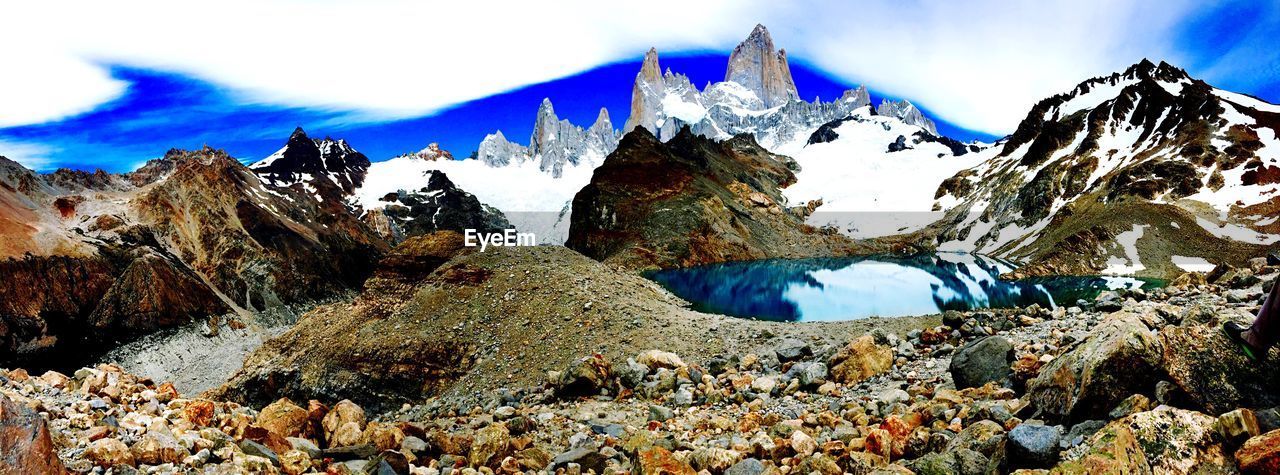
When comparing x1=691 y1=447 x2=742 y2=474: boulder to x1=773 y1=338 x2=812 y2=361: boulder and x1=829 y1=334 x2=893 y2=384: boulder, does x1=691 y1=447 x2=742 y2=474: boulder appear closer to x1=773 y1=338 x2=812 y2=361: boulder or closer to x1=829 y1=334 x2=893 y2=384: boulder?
x1=829 y1=334 x2=893 y2=384: boulder

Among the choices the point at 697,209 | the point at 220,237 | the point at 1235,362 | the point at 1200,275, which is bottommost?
the point at 220,237

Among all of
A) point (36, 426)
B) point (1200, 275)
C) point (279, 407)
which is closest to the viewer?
point (36, 426)

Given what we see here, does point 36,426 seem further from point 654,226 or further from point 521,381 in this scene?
point 654,226

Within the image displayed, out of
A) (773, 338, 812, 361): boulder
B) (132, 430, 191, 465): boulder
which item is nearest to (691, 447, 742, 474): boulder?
(132, 430, 191, 465): boulder

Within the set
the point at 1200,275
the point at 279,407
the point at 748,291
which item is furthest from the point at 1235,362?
the point at 748,291

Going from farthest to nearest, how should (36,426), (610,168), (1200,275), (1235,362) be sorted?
(610,168) → (1200,275) → (1235,362) → (36,426)

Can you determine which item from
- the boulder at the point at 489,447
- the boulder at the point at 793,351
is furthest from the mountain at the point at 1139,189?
the boulder at the point at 489,447

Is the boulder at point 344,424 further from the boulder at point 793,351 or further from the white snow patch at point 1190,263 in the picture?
the white snow patch at point 1190,263
